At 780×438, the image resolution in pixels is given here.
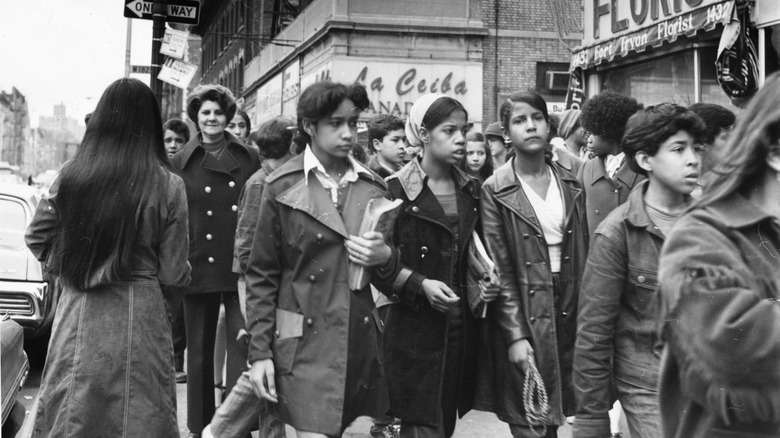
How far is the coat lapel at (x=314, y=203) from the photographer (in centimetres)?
402

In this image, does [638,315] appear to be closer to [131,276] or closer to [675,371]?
[675,371]

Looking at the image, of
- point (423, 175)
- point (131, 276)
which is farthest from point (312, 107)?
point (131, 276)

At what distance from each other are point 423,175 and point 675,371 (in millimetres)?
2624

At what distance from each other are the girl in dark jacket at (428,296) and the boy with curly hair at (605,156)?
171 cm

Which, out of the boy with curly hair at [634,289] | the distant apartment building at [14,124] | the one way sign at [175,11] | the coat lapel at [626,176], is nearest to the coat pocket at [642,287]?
the boy with curly hair at [634,289]

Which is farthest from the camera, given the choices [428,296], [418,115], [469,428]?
[469,428]

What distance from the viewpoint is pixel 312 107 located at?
165 inches

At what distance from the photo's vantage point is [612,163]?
6582 millimetres

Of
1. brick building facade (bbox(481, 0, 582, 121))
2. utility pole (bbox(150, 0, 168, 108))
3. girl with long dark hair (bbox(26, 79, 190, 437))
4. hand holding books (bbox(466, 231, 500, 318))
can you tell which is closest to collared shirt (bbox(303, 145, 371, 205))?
girl with long dark hair (bbox(26, 79, 190, 437))

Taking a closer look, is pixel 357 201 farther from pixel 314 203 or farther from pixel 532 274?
pixel 532 274

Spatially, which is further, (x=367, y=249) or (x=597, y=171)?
(x=597, y=171)

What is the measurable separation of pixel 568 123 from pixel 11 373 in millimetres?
5588

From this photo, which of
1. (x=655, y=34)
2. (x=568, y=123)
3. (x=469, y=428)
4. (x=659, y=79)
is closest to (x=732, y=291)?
(x=469, y=428)

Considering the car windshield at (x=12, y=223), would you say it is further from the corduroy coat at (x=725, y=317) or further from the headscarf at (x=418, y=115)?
the corduroy coat at (x=725, y=317)
